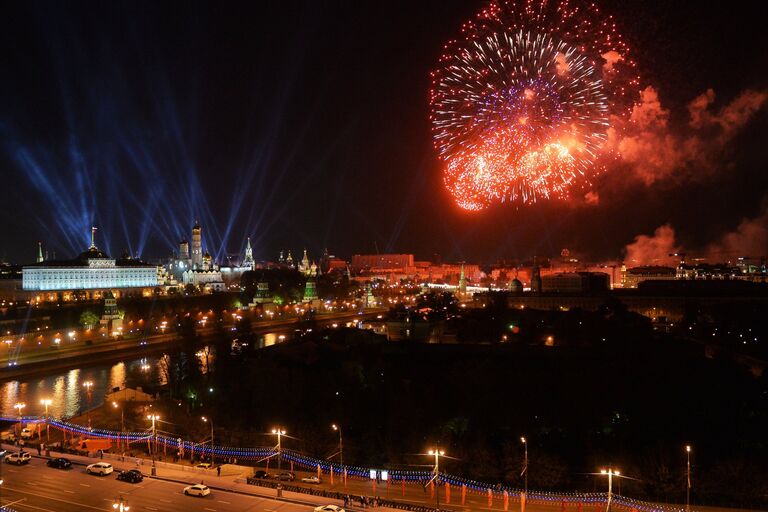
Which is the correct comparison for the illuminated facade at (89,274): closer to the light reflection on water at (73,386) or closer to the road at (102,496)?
the light reflection on water at (73,386)

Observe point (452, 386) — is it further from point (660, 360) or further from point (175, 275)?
point (175, 275)

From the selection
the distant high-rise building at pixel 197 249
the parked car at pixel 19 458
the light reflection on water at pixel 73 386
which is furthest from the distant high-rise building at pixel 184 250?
the parked car at pixel 19 458

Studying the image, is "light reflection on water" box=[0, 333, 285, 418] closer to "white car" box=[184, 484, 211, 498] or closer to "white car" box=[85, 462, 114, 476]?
"white car" box=[85, 462, 114, 476]

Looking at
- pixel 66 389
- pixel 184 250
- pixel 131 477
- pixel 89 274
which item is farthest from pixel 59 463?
pixel 184 250

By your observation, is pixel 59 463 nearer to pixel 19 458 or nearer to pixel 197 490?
pixel 19 458

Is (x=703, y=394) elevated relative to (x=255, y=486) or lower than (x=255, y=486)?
elevated

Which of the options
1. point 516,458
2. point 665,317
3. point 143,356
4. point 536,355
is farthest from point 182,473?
point 665,317

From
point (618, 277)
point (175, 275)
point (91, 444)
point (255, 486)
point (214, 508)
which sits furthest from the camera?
point (175, 275)
